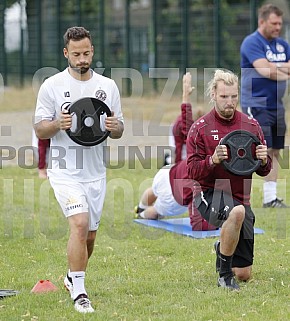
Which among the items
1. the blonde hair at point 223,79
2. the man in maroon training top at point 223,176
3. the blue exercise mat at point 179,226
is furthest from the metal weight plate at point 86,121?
the blue exercise mat at point 179,226

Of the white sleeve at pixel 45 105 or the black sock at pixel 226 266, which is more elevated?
the white sleeve at pixel 45 105

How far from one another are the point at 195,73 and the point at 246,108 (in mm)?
10412

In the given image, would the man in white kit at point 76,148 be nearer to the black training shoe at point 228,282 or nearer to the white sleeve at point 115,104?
the white sleeve at point 115,104

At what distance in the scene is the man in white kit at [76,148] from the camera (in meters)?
6.21

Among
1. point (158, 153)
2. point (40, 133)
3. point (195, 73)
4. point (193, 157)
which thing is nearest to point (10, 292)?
point (40, 133)

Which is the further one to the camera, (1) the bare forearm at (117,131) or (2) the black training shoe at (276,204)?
(2) the black training shoe at (276,204)

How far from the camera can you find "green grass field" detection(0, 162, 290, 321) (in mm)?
6109

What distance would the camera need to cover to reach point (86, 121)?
631cm

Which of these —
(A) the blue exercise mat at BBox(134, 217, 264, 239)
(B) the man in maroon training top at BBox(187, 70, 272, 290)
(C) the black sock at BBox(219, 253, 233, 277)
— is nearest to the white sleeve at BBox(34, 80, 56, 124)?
(B) the man in maroon training top at BBox(187, 70, 272, 290)

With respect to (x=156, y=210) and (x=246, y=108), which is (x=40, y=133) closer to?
(x=156, y=210)

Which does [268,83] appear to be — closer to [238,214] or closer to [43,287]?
[238,214]

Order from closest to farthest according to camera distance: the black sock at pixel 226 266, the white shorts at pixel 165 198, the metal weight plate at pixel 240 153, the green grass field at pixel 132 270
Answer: the green grass field at pixel 132 270, the metal weight plate at pixel 240 153, the black sock at pixel 226 266, the white shorts at pixel 165 198

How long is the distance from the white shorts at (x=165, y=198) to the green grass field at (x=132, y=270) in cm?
35

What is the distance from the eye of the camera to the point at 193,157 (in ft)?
22.4
